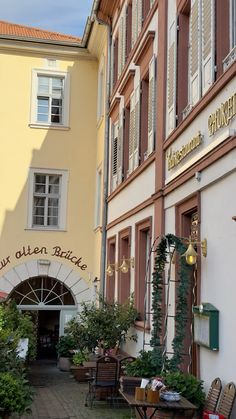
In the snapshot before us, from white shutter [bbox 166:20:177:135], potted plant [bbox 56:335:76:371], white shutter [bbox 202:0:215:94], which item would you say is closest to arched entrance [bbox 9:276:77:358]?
potted plant [bbox 56:335:76:371]

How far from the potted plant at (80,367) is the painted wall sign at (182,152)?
6.51 m

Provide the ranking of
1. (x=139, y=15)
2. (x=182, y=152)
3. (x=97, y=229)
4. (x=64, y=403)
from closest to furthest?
(x=182, y=152), (x=64, y=403), (x=139, y=15), (x=97, y=229)

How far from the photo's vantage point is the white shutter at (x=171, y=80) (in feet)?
32.6

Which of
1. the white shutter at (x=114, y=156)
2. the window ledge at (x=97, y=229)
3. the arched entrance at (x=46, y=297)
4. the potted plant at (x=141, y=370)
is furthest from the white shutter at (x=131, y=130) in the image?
the arched entrance at (x=46, y=297)

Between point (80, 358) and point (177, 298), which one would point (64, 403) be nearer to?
point (80, 358)

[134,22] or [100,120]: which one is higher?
[134,22]

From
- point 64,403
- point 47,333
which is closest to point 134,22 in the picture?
point 64,403

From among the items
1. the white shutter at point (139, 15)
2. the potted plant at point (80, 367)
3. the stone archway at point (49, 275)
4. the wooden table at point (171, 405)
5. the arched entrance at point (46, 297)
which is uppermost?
the white shutter at point (139, 15)

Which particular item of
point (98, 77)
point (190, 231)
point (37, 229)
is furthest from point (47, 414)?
point (98, 77)

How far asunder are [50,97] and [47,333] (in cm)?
832

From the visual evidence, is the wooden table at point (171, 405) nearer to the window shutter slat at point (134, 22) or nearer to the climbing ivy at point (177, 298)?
the climbing ivy at point (177, 298)

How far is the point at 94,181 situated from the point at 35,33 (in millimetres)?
Answer: 6498

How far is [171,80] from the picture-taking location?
10156 mm

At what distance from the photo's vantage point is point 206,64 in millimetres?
8117
